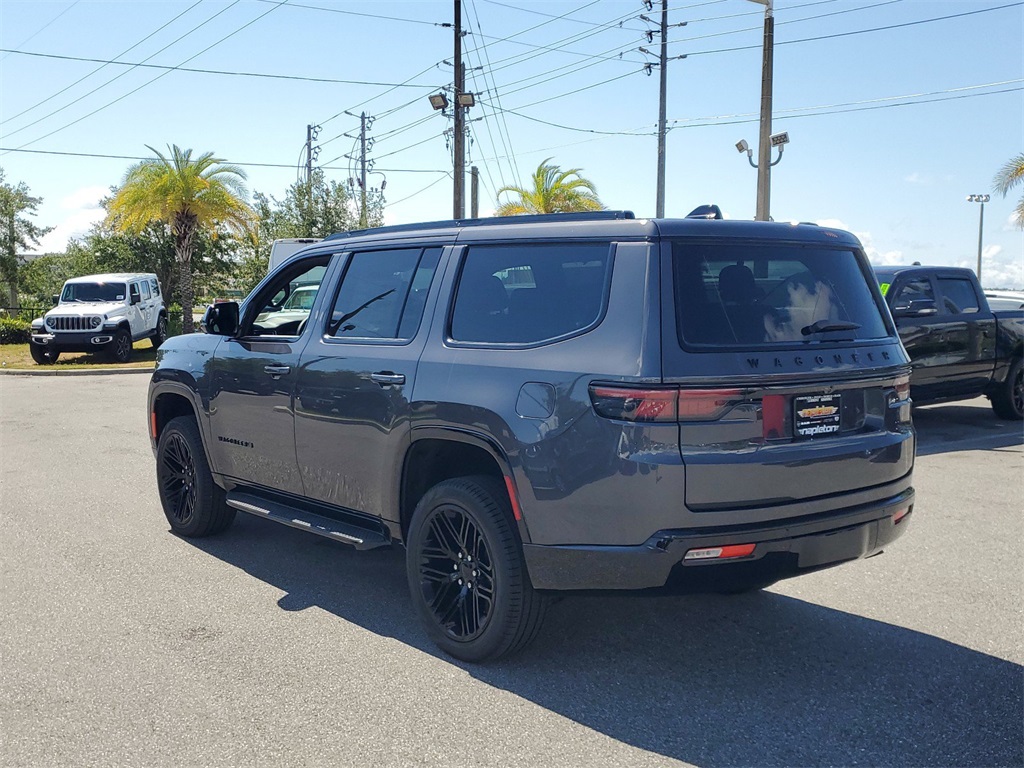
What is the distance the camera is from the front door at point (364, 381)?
4.60 m

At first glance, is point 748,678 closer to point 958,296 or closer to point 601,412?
point 601,412

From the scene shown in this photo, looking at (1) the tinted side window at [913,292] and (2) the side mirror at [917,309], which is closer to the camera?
(2) the side mirror at [917,309]

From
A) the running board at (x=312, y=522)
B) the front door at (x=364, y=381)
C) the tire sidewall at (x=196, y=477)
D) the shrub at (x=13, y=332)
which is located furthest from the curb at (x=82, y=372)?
the front door at (x=364, y=381)

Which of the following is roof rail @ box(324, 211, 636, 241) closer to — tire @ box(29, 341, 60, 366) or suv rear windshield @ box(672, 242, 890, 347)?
suv rear windshield @ box(672, 242, 890, 347)

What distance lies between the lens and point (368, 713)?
12.2 ft

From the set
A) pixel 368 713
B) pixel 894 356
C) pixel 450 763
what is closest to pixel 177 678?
pixel 368 713

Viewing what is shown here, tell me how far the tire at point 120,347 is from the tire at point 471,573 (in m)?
20.0

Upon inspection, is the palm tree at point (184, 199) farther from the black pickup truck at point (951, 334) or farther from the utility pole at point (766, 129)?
the black pickup truck at point (951, 334)

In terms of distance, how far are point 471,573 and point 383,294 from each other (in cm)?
157

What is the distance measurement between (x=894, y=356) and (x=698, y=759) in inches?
78.4

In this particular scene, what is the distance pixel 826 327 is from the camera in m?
4.04

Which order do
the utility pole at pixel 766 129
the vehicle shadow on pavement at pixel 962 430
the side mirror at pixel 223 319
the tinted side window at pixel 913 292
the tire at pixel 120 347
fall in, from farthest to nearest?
the tire at pixel 120 347 < the utility pole at pixel 766 129 < the tinted side window at pixel 913 292 < the vehicle shadow on pavement at pixel 962 430 < the side mirror at pixel 223 319

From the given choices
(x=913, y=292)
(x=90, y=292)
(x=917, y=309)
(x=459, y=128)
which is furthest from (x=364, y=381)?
(x=459, y=128)

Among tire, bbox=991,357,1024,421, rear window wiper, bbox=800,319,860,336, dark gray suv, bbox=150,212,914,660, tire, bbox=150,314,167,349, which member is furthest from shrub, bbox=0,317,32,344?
rear window wiper, bbox=800,319,860,336
